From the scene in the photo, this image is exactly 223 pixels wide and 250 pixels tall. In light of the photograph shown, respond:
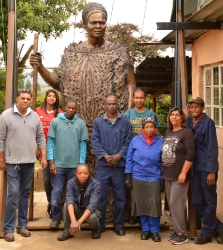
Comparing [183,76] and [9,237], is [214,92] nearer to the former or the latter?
[183,76]

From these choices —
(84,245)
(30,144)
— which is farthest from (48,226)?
(30,144)

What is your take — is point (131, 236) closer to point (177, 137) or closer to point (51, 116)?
point (177, 137)

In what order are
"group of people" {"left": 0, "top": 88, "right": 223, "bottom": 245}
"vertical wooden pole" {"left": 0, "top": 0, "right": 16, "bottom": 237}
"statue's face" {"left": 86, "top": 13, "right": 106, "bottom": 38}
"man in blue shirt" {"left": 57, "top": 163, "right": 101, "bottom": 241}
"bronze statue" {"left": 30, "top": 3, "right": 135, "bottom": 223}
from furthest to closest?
"bronze statue" {"left": 30, "top": 3, "right": 135, "bottom": 223} < "statue's face" {"left": 86, "top": 13, "right": 106, "bottom": 38} < "vertical wooden pole" {"left": 0, "top": 0, "right": 16, "bottom": 237} < "man in blue shirt" {"left": 57, "top": 163, "right": 101, "bottom": 241} < "group of people" {"left": 0, "top": 88, "right": 223, "bottom": 245}

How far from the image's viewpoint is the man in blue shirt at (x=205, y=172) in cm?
481

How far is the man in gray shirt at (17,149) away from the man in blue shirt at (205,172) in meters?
1.84

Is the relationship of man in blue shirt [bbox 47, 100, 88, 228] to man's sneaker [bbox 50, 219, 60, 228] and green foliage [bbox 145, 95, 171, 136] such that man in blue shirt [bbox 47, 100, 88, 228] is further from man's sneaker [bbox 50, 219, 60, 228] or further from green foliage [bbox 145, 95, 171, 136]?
green foliage [bbox 145, 95, 171, 136]

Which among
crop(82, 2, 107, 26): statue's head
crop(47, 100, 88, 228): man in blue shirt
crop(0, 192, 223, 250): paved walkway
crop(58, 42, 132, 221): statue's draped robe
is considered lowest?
crop(0, 192, 223, 250): paved walkway

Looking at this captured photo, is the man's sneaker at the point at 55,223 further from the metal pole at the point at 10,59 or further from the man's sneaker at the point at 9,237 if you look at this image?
the metal pole at the point at 10,59

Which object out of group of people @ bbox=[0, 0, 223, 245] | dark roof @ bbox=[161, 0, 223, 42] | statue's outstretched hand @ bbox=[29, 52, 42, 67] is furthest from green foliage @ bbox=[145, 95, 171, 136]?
statue's outstretched hand @ bbox=[29, 52, 42, 67]

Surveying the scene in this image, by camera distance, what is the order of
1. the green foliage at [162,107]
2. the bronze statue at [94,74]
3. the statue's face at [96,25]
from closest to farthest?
the statue's face at [96,25]
the bronze statue at [94,74]
the green foliage at [162,107]

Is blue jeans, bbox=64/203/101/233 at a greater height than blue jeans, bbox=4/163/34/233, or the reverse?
blue jeans, bbox=4/163/34/233

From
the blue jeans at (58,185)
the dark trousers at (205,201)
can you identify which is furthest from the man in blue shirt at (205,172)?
the blue jeans at (58,185)

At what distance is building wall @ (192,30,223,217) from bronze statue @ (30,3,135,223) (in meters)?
1.40

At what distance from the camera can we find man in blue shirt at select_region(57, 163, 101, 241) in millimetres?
5074
